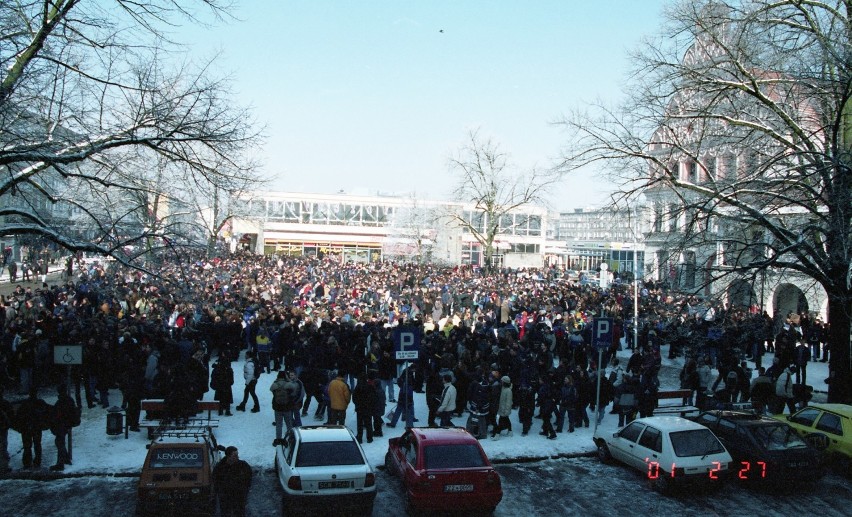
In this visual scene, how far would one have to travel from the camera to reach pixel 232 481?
29.7 ft

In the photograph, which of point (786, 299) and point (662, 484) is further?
point (786, 299)

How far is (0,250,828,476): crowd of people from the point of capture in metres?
13.8

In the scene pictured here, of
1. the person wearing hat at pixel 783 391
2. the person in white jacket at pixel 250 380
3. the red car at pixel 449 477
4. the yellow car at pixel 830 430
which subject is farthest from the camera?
the person wearing hat at pixel 783 391

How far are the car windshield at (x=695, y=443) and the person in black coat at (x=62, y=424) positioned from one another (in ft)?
32.9

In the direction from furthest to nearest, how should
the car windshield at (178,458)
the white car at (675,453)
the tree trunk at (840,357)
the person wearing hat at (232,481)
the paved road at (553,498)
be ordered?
the tree trunk at (840,357)
the white car at (675,453)
the paved road at (553,498)
the car windshield at (178,458)
the person wearing hat at (232,481)

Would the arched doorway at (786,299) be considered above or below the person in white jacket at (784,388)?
above

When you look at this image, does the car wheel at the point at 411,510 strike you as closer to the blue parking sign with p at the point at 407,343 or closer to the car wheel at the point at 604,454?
the blue parking sign with p at the point at 407,343

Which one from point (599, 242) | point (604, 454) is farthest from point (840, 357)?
point (599, 242)

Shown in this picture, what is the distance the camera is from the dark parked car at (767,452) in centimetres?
1109

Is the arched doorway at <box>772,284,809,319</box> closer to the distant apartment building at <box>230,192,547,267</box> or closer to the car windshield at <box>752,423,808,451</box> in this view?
the car windshield at <box>752,423,808,451</box>

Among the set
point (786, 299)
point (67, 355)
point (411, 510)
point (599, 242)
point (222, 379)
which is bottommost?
point (411, 510)

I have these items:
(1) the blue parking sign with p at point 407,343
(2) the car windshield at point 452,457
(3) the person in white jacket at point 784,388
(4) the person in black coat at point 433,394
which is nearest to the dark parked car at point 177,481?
(2) the car windshield at point 452,457

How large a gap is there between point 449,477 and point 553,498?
2.32 meters

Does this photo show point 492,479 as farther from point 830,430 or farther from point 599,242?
point 599,242
